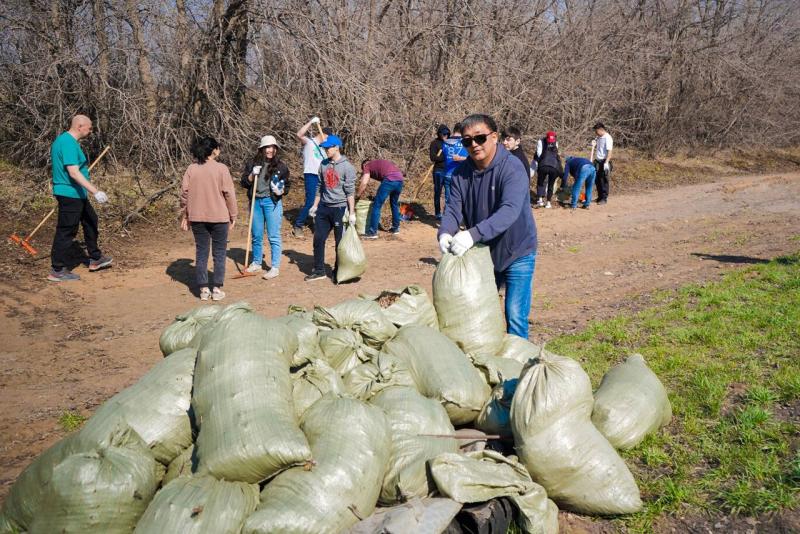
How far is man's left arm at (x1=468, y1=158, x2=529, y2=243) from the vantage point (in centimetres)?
362

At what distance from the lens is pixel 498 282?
405 centimetres

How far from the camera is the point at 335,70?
9.70m

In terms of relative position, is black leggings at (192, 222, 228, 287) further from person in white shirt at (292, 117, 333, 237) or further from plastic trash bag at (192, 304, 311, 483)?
plastic trash bag at (192, 304, 311, 483)

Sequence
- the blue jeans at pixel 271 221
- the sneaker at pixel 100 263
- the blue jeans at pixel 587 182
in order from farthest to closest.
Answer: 1. the blue jeans at pixel 587 182
2. the sneaker at pixel 100 263
3. the blue jeans at pixel 271 221

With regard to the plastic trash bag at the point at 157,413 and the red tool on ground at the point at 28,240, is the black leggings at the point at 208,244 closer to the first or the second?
the red tool on ground at the point at 28,240

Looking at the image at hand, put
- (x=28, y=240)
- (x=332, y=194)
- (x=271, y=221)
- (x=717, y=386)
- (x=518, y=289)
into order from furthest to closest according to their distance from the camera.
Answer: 1. (x=28, y=240)
2. (x=271, y=221)
3. (x=332, y=194)
4. (x=518, y=289)
5. (x=717, y=386)

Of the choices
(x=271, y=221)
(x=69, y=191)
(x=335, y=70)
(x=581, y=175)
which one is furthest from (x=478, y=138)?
(x=581, y=175)

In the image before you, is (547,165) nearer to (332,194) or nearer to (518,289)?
(332,194)

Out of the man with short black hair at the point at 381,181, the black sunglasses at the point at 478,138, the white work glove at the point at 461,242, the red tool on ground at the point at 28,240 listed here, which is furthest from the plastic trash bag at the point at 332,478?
the red tool on ground at the point at 28,240

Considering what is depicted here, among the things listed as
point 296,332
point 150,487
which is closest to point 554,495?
point 296,332

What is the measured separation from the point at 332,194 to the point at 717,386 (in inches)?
174

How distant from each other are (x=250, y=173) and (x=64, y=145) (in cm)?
197

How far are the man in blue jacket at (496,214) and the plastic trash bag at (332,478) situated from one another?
1441 mm

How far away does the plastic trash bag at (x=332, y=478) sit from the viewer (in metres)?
2.18
